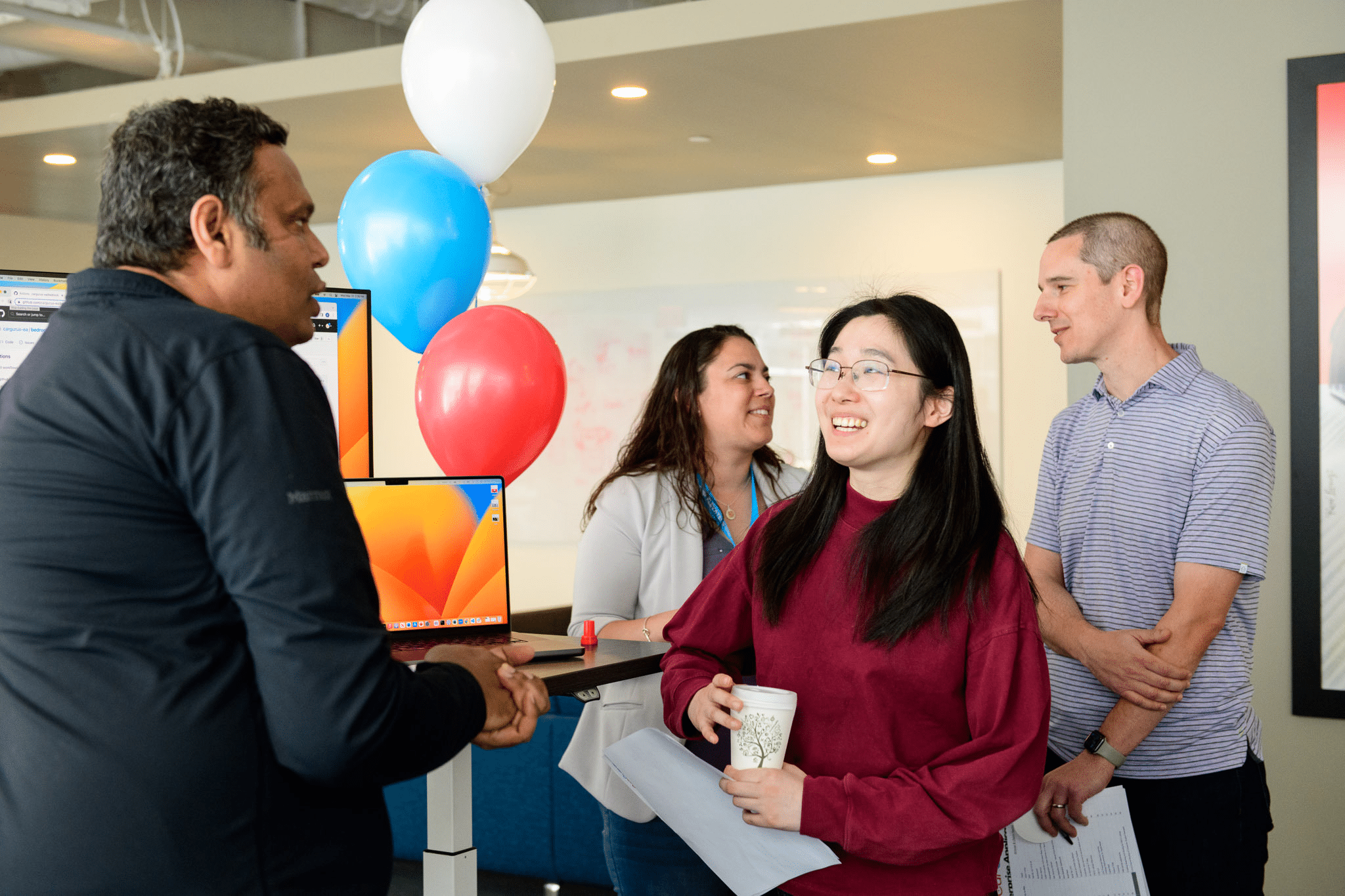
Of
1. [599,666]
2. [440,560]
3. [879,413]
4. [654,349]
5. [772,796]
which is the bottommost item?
[772,796]

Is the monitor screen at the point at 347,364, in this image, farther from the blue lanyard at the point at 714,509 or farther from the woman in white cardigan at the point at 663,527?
the blue lanyard at the point at 714,509

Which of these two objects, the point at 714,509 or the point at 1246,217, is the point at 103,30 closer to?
the point at 714,509

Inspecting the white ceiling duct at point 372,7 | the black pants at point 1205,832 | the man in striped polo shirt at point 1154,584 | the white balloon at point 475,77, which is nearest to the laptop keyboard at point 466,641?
the man in striped polo shirt at point 1154,584

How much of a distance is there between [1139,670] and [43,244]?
7.18 m

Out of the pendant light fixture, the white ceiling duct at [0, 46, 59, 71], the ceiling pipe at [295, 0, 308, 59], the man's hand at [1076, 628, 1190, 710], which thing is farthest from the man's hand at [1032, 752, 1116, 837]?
the white ceiling duct at [0, 46, 59, 71]

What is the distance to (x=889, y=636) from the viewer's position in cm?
144

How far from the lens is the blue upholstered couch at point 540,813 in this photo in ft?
12.1

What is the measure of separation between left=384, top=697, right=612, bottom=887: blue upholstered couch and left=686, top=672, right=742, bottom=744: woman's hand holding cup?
2.19 meters

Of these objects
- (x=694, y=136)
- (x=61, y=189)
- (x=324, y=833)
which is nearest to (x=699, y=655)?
(x=324, y=833)

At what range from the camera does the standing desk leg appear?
170 centimetres

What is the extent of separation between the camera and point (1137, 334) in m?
2.07

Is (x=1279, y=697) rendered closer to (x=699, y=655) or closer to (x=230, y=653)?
(x=699, y=655)

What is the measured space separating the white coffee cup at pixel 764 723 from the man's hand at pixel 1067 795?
0.64 meters

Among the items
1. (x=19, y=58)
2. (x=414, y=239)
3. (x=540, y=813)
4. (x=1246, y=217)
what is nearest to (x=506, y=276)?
(x=540, y=813)
